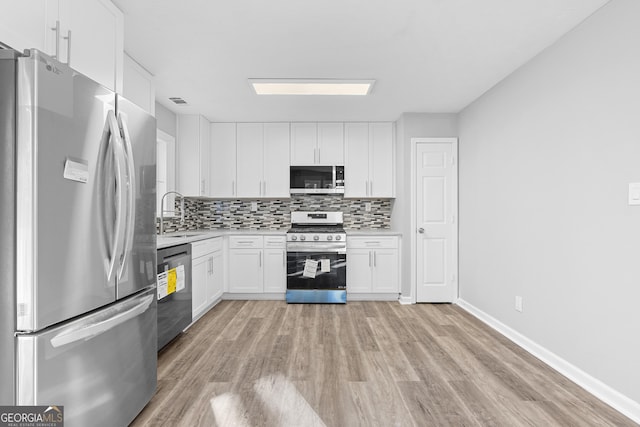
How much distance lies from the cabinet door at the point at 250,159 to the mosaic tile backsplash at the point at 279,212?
38 centimetres

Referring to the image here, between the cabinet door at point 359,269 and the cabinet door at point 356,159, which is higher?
the cabinet door at point 356,159

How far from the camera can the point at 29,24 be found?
60.7 inches

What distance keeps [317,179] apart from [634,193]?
11.3 feet

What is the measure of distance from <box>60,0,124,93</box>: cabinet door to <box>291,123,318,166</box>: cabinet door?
277cm

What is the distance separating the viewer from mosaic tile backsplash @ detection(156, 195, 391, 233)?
5.18 meters

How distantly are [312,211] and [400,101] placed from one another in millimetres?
2038

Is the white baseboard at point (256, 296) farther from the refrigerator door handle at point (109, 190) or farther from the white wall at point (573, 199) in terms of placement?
the refrigerator door handle at point (109, 190)

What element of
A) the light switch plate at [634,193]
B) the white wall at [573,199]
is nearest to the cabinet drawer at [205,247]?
the white wall at [573,199]

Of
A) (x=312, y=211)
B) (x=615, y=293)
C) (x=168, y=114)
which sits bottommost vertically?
(x=615, y=293)

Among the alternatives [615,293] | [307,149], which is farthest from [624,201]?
[307,149]

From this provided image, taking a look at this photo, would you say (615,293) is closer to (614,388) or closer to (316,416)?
(614,388)

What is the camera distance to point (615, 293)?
208cm

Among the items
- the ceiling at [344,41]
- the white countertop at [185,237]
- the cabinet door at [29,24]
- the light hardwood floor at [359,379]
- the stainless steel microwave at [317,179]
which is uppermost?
the ceiling at [344,41]

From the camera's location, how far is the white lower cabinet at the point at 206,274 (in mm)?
3539
